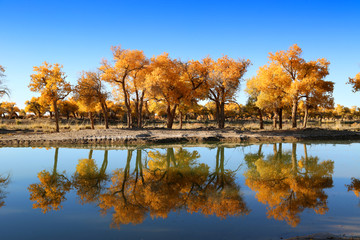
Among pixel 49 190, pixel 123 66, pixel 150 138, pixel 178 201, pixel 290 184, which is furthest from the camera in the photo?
pixel 123 66

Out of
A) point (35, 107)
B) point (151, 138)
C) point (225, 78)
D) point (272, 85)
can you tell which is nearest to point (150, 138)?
point (151, 138)

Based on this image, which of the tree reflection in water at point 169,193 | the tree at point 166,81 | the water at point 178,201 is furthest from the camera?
the tree at point 166,81

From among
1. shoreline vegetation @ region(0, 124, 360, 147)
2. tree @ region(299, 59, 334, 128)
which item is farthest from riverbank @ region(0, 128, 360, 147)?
tree @ region(299, 59, 334, 128)

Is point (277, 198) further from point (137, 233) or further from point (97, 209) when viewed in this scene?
point (97, 209)

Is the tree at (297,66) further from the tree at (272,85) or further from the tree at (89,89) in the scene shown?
the tree at (89,89)

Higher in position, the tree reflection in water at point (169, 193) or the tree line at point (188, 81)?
the tree line at point (188, 81)

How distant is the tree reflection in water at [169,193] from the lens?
6.05m

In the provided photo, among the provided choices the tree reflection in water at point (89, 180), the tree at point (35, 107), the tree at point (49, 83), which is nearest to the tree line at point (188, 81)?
the tree at point (49, 83)

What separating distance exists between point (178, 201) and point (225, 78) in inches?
1007

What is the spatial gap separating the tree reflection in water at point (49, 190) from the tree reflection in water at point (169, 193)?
1.26 meters

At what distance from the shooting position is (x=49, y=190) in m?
8.04

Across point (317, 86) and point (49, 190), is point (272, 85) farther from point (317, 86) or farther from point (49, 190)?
point (49, 190)

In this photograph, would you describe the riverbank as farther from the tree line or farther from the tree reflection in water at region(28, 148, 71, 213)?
the tree reflection in water at region(28, 148, 71, 213)

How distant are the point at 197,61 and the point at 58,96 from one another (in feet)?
55.9
